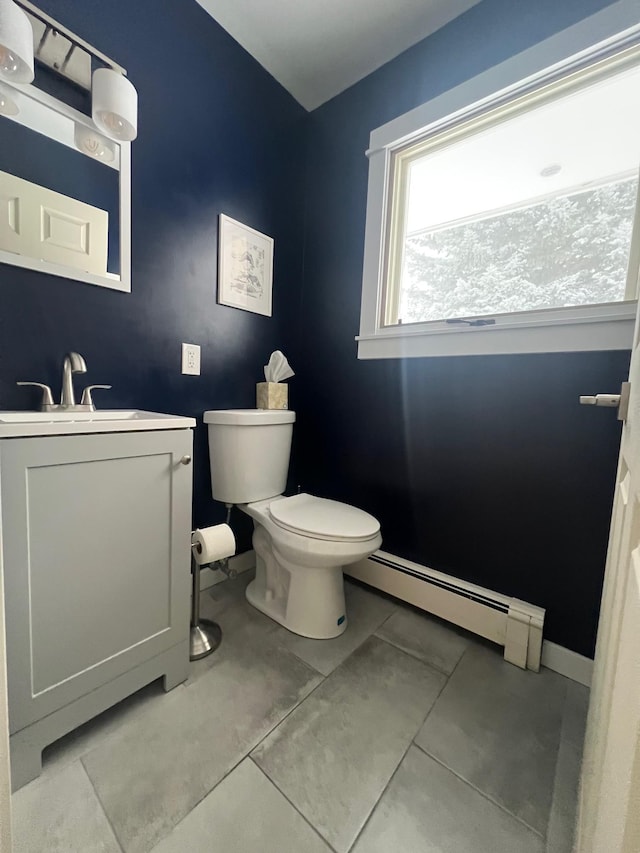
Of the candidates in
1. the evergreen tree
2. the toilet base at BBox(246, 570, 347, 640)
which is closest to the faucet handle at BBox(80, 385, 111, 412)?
the toilet base at BBox(246, 570, 347, 640)

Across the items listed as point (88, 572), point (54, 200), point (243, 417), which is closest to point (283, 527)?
point (243, 417)

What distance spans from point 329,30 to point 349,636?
2.46 metres

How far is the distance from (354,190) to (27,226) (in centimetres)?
132

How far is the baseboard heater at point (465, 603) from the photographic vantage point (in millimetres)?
1165

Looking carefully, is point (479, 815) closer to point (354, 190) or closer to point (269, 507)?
point (269, 507)

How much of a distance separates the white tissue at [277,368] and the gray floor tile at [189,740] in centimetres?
114

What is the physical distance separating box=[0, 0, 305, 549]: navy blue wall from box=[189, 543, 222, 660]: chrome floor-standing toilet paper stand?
37 centimetres

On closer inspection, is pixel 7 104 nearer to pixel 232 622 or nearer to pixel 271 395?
pixel 271 395

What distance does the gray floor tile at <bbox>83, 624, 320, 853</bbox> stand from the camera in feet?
2.40

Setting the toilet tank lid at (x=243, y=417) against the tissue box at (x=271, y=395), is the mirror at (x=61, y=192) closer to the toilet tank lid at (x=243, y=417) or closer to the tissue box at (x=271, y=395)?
the toilet tank lid at (x=243, y=417)

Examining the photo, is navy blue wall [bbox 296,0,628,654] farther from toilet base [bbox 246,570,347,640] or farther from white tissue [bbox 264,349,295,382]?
toilet base [bbox 246,570,347,640]

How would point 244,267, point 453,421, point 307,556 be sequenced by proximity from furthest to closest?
1. point 244,267
2. point 453,421
3. point 307,556

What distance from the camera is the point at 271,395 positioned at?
1.63 metres

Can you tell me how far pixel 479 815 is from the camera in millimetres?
762
